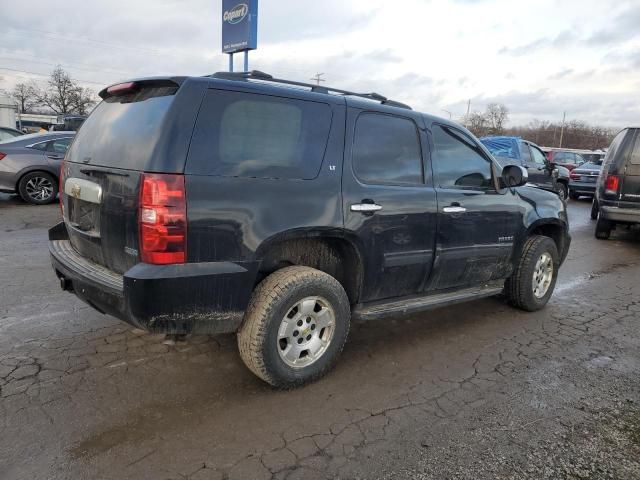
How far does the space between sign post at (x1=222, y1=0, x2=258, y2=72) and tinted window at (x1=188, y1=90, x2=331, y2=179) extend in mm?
13464

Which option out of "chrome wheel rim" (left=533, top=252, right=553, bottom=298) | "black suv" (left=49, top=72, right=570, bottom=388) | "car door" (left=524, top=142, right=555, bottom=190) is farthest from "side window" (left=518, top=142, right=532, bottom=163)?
"black suv" (left=49, top=72, right=570, bottom=388)

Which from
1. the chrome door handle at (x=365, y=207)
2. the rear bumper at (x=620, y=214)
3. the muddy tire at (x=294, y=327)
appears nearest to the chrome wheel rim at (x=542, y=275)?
the chrome door handle at (x=365, y=207)

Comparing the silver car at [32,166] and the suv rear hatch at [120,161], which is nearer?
the suv rear hatch at [120,161]

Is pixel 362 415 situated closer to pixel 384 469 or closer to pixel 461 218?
pixel 384 469

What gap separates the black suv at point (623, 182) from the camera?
8.25 meters

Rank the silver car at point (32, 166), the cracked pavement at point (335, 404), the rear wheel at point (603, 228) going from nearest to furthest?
1. the cracked pavement at point (335, 404)
2. the rear wheel at point (603, 228)
3. the silver car at point (32, 166)

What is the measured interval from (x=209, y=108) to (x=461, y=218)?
222 centimetres

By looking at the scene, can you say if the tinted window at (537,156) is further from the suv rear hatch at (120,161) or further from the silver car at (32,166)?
the suv rear hatch at (120,161)

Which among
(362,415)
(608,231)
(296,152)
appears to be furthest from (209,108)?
(608,231)

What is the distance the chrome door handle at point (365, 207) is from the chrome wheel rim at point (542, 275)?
2.31 meters

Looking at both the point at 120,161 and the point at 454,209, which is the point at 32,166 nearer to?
the point at 120,161

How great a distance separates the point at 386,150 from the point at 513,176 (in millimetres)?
1522

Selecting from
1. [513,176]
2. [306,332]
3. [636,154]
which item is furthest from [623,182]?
[306,332]

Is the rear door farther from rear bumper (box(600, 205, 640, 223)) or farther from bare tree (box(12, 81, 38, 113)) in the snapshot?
bare tree (box(12, 81, 38, 113))
